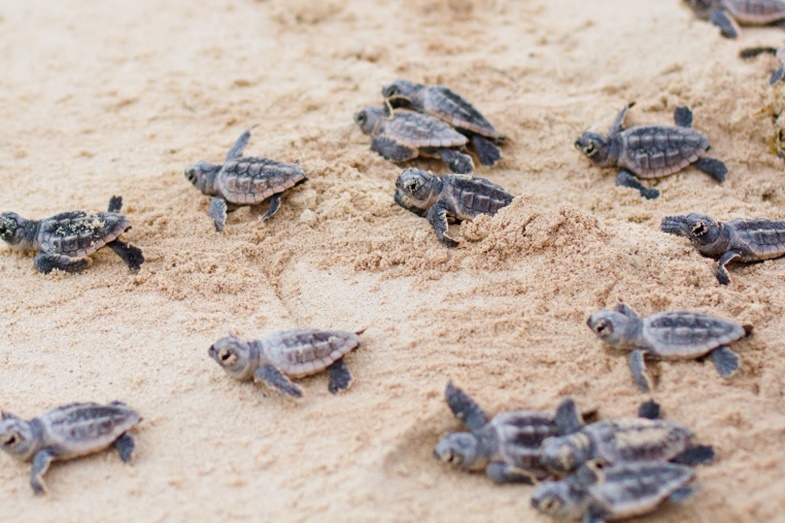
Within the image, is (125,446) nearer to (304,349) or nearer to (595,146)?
(304,349)

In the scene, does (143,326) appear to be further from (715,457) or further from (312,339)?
(715,457)

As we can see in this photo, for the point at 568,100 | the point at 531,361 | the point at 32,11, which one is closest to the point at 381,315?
the point at 531,361

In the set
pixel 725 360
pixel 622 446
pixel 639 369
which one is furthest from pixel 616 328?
pixel 622 446

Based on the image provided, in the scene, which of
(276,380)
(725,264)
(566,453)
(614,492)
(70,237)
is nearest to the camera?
(614,492)

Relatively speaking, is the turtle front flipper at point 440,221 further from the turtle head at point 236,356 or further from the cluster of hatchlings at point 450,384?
the turtle head at point 236,356

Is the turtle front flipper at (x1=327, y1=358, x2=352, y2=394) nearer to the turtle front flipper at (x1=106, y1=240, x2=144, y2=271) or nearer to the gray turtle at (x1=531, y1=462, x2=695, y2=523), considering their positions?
the gray turtle at (x1=531, y1=462, x2=695, y2=523)

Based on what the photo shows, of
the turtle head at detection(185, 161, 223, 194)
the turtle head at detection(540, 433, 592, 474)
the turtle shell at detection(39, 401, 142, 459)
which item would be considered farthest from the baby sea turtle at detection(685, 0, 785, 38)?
the turtle shell at detection(39, 401, 142, 459)
